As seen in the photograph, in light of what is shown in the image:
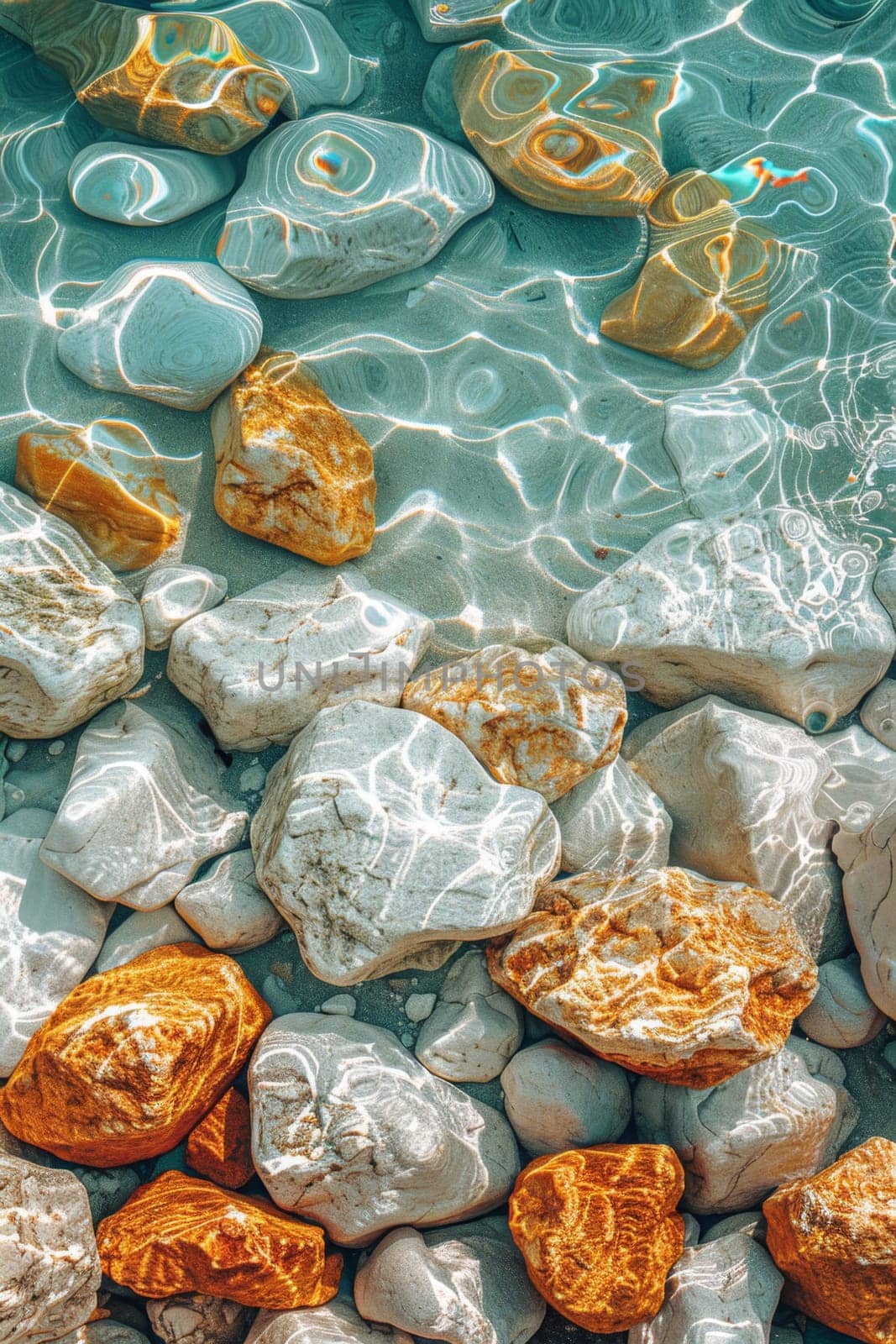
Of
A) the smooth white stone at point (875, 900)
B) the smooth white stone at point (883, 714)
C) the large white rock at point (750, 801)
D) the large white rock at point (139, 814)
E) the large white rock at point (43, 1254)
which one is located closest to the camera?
the large white rock at point (43, 1254)

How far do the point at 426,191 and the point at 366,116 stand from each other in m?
0.53

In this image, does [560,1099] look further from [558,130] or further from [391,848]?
[558,130]

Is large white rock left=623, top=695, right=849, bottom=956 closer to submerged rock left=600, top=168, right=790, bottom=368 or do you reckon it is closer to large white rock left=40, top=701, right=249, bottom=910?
submerged rock left=600, top=168, right=790, bottom=368

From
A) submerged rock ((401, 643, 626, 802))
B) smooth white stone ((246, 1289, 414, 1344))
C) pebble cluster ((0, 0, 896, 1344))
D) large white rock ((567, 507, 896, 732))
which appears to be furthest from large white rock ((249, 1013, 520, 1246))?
large white rock ((567, 507, 896, 732))

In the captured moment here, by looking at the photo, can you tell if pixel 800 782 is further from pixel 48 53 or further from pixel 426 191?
pixel 48 53

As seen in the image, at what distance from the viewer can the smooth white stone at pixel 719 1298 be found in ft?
10.5

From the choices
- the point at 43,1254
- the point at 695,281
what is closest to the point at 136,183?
the point at 695,281

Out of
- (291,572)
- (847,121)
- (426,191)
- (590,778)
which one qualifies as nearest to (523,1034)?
(590,778)

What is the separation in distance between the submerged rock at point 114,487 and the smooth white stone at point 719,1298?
3.54 m

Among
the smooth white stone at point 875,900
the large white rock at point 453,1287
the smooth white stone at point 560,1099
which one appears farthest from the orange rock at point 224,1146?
the smooth white stone at point 875,900

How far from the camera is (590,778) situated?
3697 millimetres

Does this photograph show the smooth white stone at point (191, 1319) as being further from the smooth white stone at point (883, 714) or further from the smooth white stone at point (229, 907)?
the smooth white stone at point (883, 714)

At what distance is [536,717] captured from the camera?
347 cm

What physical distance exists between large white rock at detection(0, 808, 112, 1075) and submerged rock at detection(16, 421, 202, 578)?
1.25 meters
